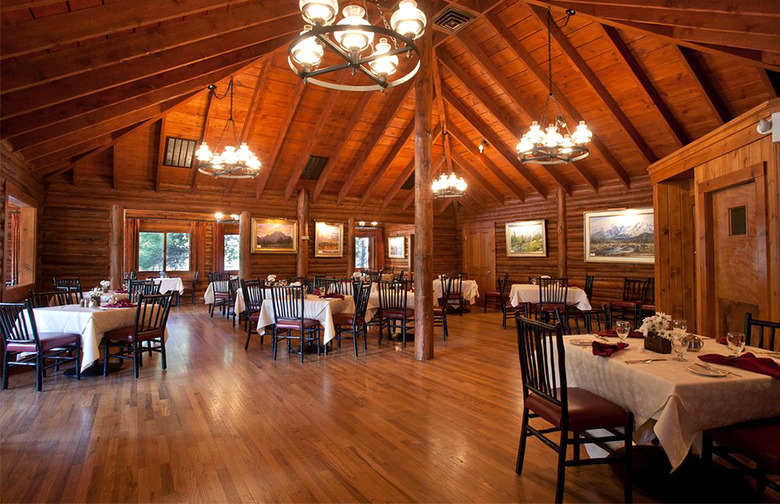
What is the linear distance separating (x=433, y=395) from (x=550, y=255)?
28.1 feet

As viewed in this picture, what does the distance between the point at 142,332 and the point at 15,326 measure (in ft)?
4.01

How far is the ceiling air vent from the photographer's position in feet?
21.4

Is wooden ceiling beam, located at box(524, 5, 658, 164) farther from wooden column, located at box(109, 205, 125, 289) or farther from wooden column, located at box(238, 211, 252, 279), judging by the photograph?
wooden column, located at box(109, 205, 125, 289)

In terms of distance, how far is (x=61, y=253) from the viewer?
10.1 metres

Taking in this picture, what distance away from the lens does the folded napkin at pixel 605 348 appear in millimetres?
2754

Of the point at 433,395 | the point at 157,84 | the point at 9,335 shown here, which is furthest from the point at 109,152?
the point at 433,395

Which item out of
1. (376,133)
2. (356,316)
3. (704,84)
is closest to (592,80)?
(704,84)

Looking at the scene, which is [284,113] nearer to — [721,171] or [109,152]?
[109,152]

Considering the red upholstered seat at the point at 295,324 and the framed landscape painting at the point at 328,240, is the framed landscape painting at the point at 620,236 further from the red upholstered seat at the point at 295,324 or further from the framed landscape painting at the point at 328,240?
the red upholstered seat at the point at 295,324

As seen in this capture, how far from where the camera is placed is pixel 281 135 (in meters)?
9.73

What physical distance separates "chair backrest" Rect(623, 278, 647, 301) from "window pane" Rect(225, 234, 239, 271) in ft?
42.2

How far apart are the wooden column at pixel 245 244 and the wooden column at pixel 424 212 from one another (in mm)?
7383

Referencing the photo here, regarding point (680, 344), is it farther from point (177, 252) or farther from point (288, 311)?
point (177, 252)

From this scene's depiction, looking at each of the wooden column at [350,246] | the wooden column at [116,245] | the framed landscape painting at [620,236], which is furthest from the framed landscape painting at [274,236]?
the framed landscape painting at [620,236]
